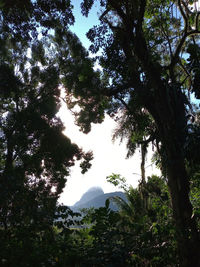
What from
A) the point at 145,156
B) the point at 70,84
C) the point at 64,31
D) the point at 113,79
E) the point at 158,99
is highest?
→ the point at 64,31

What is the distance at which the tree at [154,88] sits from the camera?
16.0 feet

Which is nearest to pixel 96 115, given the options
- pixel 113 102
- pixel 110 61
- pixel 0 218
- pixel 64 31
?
pixel 113 102

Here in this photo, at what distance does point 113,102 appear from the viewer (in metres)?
9.08

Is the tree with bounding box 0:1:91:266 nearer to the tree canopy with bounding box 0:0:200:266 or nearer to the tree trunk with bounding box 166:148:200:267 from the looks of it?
the tree canopy with bounding box 0:0:200:266

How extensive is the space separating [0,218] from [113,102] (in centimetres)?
695

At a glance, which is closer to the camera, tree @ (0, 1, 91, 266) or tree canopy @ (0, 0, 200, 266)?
tree canopy @ (0, 0, 200, 266)

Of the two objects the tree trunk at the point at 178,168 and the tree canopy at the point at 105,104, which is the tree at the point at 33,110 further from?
the tree trunk at the point at 178,168

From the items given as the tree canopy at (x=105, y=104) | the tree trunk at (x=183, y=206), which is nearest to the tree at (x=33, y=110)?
the tree canopy at (x=105, y=104)

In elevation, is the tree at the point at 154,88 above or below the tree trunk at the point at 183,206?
above

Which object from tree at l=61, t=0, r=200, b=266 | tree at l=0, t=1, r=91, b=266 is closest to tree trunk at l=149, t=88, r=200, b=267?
tree at l=61, t=0, r=200, b=266

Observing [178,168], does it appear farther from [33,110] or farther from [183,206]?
[33,110]

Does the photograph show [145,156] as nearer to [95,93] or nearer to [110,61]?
[95,93]

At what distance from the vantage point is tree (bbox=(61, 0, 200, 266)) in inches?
192

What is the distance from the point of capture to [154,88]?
565 cm
